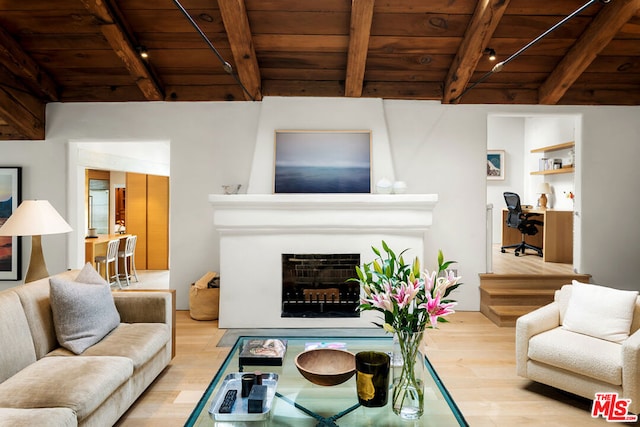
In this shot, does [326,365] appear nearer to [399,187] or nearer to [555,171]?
[399,187]

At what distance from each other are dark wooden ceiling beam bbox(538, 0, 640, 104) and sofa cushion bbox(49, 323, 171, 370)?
15.4ft

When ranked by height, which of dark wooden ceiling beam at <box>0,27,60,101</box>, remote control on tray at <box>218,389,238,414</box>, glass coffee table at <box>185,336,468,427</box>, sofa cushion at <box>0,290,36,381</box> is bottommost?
glass coffee table at <box>185,336,468,427</box>

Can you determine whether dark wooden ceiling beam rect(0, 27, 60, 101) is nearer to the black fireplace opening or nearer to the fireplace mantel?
the fireplace mantel

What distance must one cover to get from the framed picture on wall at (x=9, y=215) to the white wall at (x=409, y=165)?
100 millimetres

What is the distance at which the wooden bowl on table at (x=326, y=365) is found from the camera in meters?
2.11

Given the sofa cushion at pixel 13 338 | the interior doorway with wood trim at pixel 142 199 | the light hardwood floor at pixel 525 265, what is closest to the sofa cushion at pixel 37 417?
the sofa cushion at pixel 13 338

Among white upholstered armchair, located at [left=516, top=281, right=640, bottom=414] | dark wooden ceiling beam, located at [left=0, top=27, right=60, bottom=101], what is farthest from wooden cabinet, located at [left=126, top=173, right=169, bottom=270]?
white upholstered armchair, located at [left=516, top=281, right=640, bottom=414]

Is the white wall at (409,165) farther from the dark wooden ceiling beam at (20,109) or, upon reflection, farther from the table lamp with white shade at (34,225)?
the table lamp with white shade at (34,225)

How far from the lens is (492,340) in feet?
12.7

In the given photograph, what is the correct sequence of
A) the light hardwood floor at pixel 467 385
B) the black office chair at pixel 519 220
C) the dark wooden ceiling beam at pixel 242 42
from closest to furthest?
the light hardwood floor at pixel 467 385, the dark wooden ceiling beam at pixel 242 42, the black office chair at pixel 519 220

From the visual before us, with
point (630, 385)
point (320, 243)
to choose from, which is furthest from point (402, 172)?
point (630, 385)

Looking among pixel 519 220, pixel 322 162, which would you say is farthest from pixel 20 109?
pixel 519 220

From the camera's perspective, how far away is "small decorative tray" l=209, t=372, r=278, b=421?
186 cm

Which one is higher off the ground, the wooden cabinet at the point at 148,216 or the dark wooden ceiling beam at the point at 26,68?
the dark wooden ceiling beam at the point at 26,68
